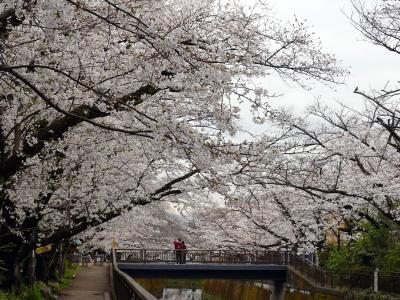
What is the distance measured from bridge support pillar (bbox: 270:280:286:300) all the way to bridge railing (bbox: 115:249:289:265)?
156cm

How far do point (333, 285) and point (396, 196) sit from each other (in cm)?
922

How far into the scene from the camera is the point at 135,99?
9.39 meters

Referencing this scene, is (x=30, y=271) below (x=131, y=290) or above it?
below

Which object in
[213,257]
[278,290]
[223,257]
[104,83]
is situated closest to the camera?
[104,83]

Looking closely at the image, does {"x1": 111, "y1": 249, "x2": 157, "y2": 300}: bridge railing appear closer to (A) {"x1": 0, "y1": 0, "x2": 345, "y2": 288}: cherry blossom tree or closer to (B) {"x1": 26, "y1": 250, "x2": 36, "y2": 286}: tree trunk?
(A) {"x1": 0, "y1": 0, "x2": 345, "y2": 288}: cherry blossom tree

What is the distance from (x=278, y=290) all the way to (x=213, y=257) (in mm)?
4667

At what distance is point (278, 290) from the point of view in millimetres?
36688

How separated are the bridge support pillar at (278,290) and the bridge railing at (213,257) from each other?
1560 mm

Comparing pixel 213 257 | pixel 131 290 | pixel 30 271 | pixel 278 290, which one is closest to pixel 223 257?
pixel 213 257

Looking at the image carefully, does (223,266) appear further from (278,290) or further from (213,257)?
(278,290)

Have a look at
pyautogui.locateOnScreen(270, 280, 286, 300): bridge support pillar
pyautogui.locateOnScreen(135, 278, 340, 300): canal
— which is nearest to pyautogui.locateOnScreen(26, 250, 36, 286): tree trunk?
pyautogui.locateOnScreen(135, 278, 340, 300): canal

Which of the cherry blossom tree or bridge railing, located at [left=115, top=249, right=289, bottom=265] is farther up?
the cherry blossom tree

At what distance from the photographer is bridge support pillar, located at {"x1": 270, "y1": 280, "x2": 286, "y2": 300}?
35472 mm

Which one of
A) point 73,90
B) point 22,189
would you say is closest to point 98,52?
point 73,90
